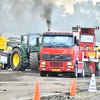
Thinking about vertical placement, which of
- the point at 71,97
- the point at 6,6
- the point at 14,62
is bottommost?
the point at 71,97

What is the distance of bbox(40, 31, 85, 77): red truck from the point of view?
17672 mm

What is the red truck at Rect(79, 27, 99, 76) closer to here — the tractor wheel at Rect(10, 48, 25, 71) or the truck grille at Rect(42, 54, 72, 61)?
the truck grille at Rect(42, 54, 72, 61)

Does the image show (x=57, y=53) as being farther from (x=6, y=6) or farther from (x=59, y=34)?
(x=6, y=6)

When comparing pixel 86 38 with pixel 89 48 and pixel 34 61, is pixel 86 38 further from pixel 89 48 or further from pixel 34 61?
pixel 34 61

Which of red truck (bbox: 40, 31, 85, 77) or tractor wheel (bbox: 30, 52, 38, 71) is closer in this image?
red truck (bbox: 40, 31, 85, 77)

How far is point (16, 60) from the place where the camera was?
904 inches

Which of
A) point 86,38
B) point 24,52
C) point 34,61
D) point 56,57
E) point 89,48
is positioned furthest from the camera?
point 86,38

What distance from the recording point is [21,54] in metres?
21.9

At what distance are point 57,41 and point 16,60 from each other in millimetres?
6034

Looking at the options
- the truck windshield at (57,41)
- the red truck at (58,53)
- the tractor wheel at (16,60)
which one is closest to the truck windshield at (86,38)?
the tractor wheel at (16,60)

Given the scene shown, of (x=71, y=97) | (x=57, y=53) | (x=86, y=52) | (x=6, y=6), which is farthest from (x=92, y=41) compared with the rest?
(x=6, y=6)

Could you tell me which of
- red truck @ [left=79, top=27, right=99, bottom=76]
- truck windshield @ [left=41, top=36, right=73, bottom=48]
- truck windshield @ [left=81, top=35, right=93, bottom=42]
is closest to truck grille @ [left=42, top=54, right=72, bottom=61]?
truck windshield @ [left=41, top=36, right=73, bottom=48]

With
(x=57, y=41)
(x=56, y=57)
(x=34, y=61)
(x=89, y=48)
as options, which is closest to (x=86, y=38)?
(x=89, y=48)

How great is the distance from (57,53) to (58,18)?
132554 mm
